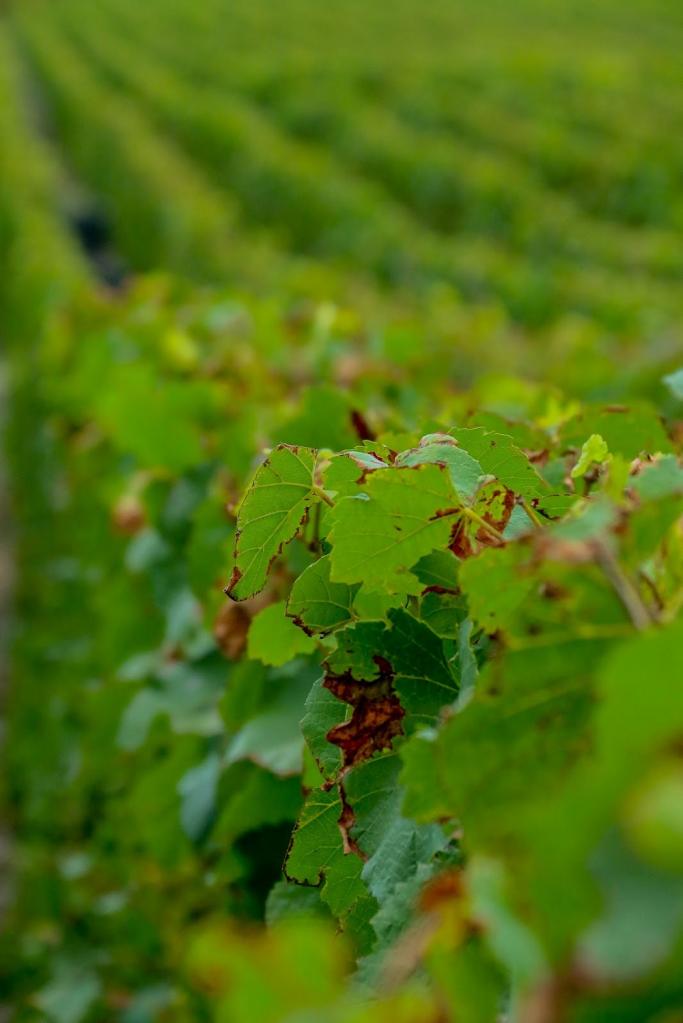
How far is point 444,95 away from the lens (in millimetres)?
19984

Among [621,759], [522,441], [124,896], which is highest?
[621,759]

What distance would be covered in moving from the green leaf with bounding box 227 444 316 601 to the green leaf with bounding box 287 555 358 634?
0.04 metres

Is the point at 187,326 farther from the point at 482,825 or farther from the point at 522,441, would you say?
the point at 482,825

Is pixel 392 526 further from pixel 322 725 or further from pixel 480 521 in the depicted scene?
pixel 322 725

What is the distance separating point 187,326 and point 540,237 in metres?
10.2

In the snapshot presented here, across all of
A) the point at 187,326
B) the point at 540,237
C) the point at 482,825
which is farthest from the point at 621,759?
the point at 540,237

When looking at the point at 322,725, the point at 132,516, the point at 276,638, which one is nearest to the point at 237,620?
the point at 276,638

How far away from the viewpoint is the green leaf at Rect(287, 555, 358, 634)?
3.21 ft

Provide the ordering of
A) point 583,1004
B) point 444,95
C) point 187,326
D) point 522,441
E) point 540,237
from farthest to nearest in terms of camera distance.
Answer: point 444,95 → point 540,237 → point 187,326 → point 522,441 → point 583,1004

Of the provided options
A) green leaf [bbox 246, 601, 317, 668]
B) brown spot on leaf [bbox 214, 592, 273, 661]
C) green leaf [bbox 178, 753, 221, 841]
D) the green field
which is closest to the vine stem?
the green field

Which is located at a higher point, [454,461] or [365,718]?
[454,461]

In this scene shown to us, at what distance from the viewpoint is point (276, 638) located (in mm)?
1071

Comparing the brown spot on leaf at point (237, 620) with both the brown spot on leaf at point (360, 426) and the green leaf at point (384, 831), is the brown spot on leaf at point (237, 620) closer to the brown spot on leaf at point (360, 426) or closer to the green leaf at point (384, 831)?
the brown spot on leaf at point (360, 426)

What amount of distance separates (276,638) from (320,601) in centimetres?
10
